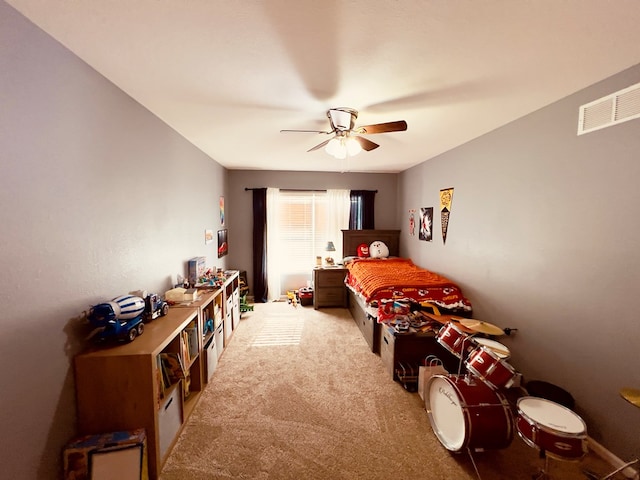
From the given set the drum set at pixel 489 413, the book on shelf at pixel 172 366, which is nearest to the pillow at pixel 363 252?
the drum set at pixel 489 413

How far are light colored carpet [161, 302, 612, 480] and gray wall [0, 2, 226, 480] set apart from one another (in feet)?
2.67

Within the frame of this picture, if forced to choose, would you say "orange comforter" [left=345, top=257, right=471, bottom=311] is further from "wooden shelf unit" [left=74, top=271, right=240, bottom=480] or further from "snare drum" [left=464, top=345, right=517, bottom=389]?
"wooden shelf unit" [left=74, top=271, right=240, bottom=480]

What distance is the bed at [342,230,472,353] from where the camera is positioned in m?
2.77

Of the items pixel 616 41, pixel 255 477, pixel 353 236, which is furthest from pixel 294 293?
pixel 616 41

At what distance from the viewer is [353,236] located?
4762 millimetres

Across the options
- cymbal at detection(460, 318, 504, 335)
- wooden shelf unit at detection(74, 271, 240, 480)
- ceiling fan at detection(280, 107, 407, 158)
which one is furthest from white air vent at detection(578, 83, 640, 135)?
wooden shelf unit at detection(74, 271, 240, 480)

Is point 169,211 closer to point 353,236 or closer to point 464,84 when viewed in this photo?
point 464,84

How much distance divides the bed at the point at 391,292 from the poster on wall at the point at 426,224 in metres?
0.52

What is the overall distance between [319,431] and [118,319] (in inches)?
59.3

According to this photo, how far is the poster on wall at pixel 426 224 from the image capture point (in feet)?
12.4

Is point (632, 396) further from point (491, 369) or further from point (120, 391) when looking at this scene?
point (120, 391)

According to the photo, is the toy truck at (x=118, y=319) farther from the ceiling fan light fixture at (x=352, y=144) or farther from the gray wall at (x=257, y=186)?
the gray wall at (x=257, y=186)

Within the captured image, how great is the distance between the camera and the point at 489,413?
4.74ft

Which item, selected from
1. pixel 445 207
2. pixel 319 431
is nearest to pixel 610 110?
pixel 445 207
